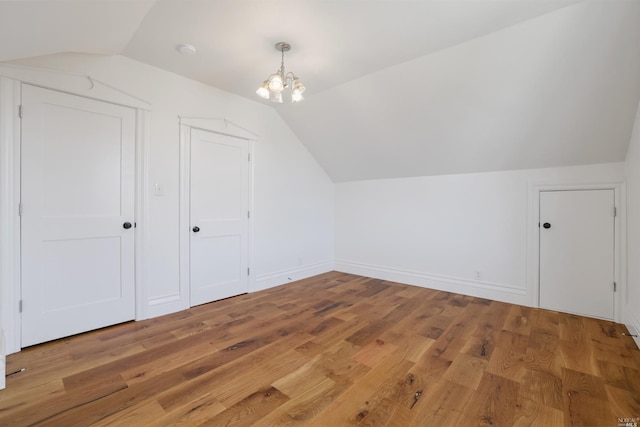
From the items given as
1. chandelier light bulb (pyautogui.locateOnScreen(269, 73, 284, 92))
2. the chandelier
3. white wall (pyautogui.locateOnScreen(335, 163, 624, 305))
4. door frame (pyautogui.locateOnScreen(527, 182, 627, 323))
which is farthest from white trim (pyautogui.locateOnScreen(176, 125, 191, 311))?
door frame (pyautogui.locateOnScreen(527, 182, 627, 323))

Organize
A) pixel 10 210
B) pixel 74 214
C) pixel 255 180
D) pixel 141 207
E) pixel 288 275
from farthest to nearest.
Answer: pixel 288 275 → pixel 255 180 → pixel 141 207 → pixel 74 214 → pixel 10 210

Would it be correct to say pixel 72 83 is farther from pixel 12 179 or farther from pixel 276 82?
pixel 276 82

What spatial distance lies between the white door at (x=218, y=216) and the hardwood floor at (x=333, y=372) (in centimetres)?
49

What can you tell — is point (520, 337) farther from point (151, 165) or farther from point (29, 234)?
point (29, 234)

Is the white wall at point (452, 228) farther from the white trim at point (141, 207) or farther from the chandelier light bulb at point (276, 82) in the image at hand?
the white trim at point (141, 207)

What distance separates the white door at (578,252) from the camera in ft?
9.36

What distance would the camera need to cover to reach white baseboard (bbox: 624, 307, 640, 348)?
233 cm

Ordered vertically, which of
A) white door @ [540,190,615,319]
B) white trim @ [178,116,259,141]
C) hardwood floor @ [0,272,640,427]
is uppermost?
white trim @ [178,116,259,141]

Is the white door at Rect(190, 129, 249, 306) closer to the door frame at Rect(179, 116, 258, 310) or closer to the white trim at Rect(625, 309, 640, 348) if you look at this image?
the door frame at Rect(179, 116, 258, 310)

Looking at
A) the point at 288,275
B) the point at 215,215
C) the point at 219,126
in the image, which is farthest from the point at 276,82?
the point at 288,275

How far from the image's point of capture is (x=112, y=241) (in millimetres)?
2621

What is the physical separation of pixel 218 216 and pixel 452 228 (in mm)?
3150

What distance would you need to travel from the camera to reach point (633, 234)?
8.36 feet

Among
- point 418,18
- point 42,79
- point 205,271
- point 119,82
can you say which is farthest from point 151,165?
point 418,18
